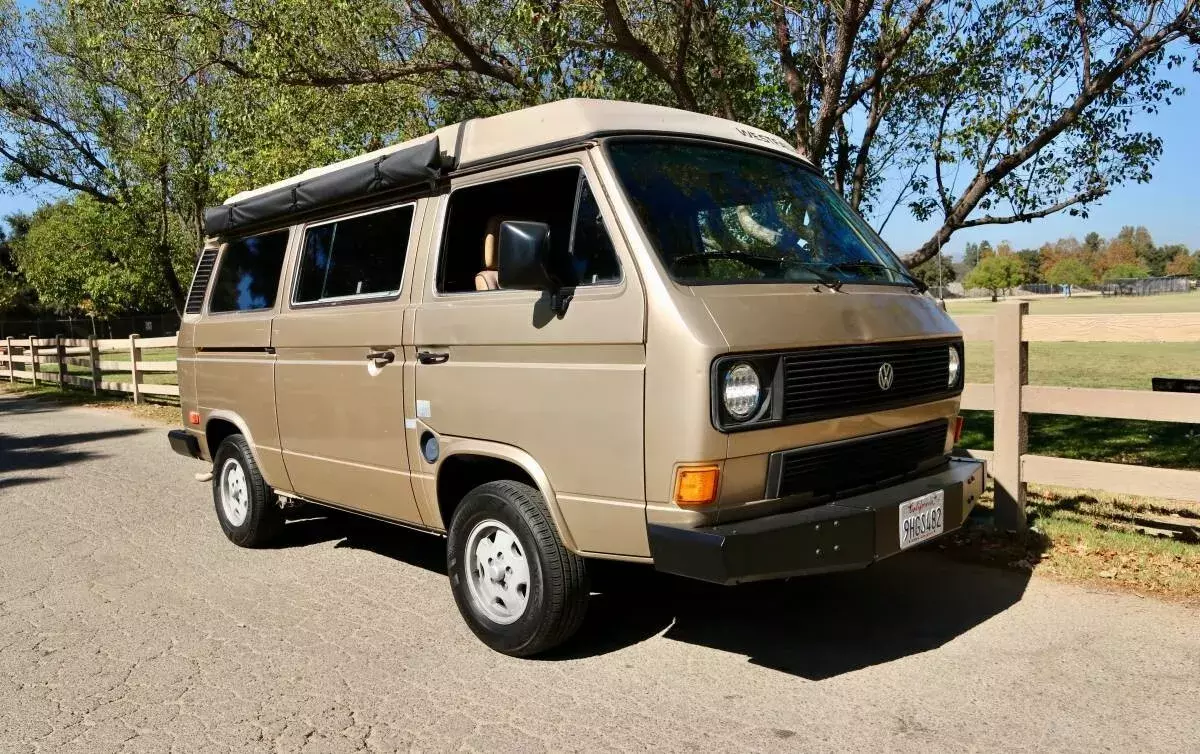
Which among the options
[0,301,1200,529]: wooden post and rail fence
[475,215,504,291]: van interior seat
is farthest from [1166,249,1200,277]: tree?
[475,215,504,291]: van interior seat

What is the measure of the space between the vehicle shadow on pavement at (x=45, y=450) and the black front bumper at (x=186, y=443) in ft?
11.1

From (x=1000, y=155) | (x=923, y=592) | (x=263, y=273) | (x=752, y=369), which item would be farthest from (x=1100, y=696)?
(x=1000, y=155)

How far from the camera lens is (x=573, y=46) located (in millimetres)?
9320

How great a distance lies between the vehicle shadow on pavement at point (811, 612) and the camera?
168 inches

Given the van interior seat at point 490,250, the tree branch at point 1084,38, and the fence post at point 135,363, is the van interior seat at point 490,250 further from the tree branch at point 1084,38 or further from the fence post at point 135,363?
the fence post at point 135,363

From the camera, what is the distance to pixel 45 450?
11.6 m

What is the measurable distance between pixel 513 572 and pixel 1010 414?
3309mm

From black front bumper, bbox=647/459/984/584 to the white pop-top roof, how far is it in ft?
5.87

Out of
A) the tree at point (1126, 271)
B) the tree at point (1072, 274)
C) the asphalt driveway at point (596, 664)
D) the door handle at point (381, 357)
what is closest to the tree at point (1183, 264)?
the tree at point (1126, 271)

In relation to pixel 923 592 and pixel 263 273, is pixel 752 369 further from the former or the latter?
pixel 263 273

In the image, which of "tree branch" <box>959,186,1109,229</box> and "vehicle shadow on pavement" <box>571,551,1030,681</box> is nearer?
"vehicle shadow on pavement" <box>571,551,1030,681</box>

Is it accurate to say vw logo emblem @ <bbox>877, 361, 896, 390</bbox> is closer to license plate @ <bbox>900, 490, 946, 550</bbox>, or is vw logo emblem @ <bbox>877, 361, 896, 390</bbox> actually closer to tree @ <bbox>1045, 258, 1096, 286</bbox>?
license plate @ <bbox>900, 490, 946, 550</bbox>

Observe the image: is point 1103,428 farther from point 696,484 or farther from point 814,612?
point 696,484

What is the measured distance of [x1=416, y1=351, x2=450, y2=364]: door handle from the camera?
4.44 metres
